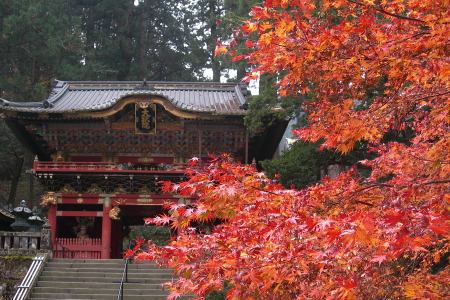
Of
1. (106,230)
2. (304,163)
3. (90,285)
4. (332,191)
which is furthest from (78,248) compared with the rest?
(332,191)

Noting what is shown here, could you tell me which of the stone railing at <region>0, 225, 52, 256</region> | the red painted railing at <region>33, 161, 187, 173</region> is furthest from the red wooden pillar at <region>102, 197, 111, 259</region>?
the stone railing at <region>0, 225, 52, 256</region>

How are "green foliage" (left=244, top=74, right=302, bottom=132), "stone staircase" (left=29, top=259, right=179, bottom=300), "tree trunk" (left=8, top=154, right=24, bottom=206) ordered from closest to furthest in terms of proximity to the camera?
"stone staircase" (left=29, top=259, right=179, bottom=300)
"green foliage" (left=244, top=74, right=302, bottom=132)
"tree trunk" (left=8, top=154, right=24, bottom=206)

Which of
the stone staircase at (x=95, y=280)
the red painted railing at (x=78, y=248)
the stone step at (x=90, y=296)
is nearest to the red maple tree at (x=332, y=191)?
the stone step at (x=90, y=296)

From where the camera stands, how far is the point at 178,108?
14492 millimetres

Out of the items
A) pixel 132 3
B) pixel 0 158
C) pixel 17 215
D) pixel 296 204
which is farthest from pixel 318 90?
pixel 132 3

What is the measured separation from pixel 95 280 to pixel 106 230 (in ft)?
11.2

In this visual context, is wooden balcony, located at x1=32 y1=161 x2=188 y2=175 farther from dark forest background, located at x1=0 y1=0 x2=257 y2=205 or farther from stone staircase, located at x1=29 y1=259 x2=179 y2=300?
dark forest background, located at x1=0 y1=0 x2=257 y2=205

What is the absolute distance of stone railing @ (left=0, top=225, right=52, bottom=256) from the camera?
12.0 m

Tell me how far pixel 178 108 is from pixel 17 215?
5074 millimetres

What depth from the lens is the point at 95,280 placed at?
11.7 meters

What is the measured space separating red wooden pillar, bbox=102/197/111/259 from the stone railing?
7.34ft

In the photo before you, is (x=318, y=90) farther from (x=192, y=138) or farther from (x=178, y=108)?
(x=192, y=138)

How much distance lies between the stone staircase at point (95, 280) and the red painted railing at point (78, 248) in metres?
1.61

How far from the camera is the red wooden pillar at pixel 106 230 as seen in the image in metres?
14.6
